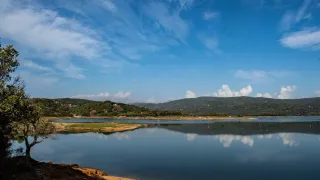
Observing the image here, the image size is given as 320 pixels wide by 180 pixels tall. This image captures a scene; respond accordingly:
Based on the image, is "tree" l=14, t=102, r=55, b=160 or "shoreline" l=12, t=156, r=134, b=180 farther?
"tree" l=14, t=102, r=55, b=160

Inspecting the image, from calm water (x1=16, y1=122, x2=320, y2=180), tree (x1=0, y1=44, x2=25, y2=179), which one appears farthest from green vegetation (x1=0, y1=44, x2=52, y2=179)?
calm water (x1=16, y1=122, x2=320, y2=180)

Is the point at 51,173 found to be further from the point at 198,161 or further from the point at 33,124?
the point at 198,161

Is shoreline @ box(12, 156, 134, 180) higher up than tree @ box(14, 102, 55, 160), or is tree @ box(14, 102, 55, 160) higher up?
tree @ box(14, 102, 55, 160)

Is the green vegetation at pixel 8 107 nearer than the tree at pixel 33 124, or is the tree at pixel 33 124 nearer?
the green vegetation at pixel 8 107

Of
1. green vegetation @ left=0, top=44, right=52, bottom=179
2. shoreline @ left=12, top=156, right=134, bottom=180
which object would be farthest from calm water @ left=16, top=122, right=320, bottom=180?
green vegetation @ left=0, top=44, right=52, bottom=179

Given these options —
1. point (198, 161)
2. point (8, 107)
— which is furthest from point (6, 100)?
point (198, 161)

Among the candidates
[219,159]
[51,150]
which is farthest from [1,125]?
[51,150]

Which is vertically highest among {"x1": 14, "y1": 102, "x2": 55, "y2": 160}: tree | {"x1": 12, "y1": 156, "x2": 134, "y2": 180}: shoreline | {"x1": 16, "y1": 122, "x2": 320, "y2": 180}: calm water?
{"x1": 14, "y1": 102, "x2": 55, "y2": 160}: tree

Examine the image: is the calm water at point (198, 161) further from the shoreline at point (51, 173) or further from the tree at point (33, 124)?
the tree at point (33, 124)

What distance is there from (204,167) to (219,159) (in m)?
10.9

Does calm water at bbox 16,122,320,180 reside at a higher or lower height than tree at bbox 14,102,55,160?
lower

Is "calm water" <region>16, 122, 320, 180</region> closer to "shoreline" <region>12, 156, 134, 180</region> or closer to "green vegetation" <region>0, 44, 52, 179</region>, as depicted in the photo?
"shoreline" <region>12, 156, 134, 180</region>

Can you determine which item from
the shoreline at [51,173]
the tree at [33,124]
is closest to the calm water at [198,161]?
the shoreline at [51,173]

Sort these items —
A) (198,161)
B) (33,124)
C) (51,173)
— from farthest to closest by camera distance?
(198,161)
(33,124)
(51,173)
